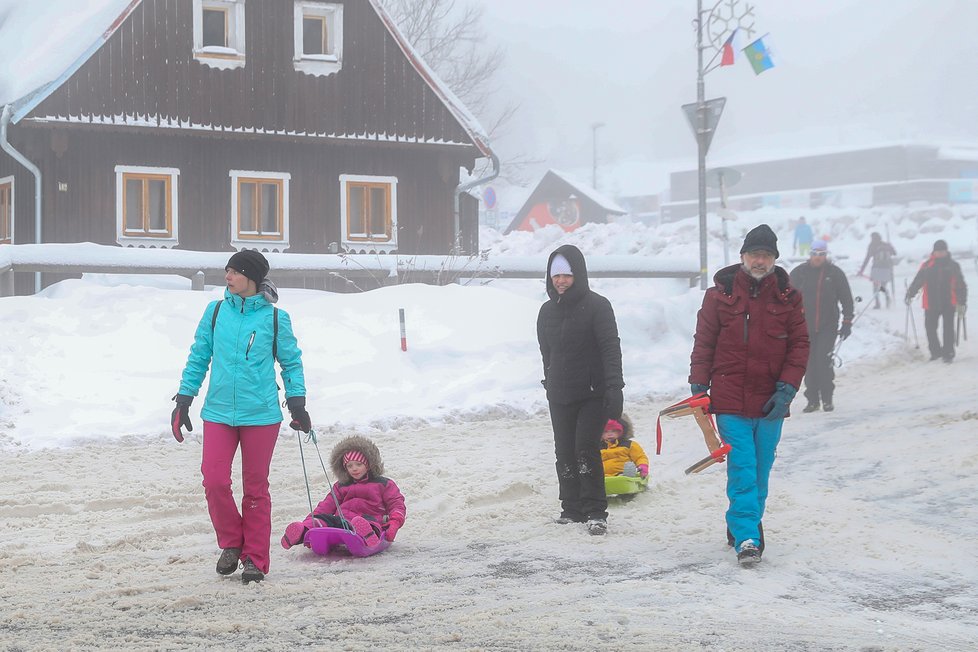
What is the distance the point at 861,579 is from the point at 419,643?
2439mm

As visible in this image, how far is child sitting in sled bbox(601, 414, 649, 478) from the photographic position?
8.03m

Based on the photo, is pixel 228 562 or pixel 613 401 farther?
pixel 613 401

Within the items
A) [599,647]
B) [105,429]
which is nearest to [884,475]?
[599,647]

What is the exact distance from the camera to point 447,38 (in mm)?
38375

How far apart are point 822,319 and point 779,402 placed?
6829mm

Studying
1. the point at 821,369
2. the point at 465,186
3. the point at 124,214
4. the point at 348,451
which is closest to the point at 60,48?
the point at 124,214

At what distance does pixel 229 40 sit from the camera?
21.4 m

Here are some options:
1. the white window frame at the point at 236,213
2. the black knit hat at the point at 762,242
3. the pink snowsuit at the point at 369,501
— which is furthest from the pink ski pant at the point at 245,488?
the white window frame at the point at 236,213

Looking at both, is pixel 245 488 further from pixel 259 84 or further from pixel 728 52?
pixel 259 84

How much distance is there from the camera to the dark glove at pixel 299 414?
6.00m

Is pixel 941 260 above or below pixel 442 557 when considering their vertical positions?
above

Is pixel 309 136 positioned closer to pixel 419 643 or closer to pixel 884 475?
pixel 884 475

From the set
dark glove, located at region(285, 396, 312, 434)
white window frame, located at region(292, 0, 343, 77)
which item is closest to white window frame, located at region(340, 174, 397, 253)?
white window frame, located at region(292, 0, 343, 77)

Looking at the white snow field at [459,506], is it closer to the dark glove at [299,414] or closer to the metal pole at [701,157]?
the dark glove at [299,414]
